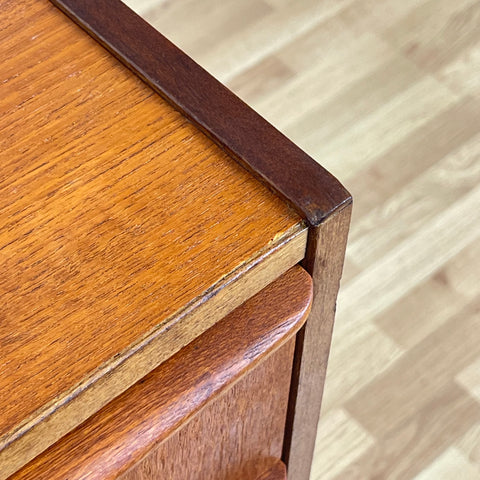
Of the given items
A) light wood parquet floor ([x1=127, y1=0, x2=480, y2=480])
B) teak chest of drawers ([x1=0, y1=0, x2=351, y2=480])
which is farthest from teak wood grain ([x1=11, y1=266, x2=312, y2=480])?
light wood parquet floor ([x1=127, y1=0, x2=480, y2=480])

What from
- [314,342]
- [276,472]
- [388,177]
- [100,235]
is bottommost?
[388,177]

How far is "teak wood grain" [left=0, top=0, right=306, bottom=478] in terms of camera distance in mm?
461

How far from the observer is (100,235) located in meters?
0.50

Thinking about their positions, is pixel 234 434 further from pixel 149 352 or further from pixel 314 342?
pixel 149 352

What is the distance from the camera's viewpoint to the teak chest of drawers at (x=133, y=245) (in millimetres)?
469

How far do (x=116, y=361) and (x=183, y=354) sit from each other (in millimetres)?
62

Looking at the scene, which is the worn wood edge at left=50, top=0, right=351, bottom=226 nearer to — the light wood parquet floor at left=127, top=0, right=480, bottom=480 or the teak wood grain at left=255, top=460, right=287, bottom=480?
the teak wood grain at left=255, top=460, right=287, bottom=480

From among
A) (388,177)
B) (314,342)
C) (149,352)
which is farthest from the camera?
(388,177)

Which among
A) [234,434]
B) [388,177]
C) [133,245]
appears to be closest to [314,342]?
[234,434]

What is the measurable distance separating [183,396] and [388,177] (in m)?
0.97

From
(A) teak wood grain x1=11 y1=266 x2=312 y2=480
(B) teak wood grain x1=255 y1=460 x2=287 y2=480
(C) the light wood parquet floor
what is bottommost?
(C) the light wood parquet floor

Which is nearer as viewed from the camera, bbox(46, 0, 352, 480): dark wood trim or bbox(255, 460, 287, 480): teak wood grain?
bbox(46, 0, 352, 480): dark wood trim

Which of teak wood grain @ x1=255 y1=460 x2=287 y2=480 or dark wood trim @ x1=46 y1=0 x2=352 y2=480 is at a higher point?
dark wood trim @ x1=46 y1=0 x2=352 y2=480

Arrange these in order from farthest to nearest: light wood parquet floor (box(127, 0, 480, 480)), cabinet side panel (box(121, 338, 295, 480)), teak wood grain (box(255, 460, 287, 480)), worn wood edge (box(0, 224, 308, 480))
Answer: light wood parquet floor (box(127, 0, 480, 480)), teak wood grain (box(255, 460, 287, 480)), cabinet side panel (box(121, 338, 295, 480)), worn wood edge (box(0, 224, 308, 480))
